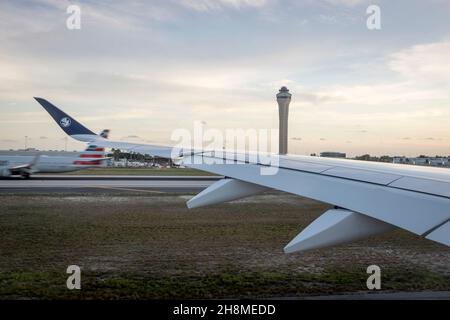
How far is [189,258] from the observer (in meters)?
7.61

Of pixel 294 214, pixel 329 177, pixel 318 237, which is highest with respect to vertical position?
pixel 329 177

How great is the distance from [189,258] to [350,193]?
16.3 feet

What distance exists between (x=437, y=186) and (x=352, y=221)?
2.06 ft

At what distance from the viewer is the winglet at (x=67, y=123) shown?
7.20 m

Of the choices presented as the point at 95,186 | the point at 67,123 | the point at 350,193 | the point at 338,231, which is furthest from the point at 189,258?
the point at 95,186

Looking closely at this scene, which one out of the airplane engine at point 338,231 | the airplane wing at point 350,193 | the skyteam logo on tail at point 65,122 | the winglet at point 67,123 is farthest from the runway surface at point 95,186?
the airplane engine at point 338,231

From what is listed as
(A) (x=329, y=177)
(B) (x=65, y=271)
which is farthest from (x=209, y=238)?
(A) (x=329, y=177)

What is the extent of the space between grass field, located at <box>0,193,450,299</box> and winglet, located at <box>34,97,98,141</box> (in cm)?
229

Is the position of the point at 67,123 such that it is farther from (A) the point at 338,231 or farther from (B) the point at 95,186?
(B) the point at 95,186

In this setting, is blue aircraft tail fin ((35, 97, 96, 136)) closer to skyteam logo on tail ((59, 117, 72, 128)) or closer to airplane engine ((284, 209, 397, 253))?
skyteam logo on tail ((59, 117, 72, 128))

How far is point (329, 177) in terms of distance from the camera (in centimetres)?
372

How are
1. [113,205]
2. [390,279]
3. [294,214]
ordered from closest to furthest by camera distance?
[390,279]
[294,214]
[113,205]

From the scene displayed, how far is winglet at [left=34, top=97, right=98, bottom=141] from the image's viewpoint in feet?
23.6
